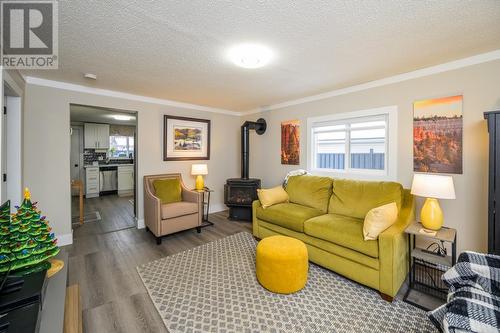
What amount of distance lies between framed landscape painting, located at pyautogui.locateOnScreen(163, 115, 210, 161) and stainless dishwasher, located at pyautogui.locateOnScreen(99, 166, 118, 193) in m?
3.92

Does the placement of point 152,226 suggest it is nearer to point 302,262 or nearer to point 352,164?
point 302,262

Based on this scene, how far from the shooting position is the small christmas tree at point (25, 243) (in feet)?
4.52

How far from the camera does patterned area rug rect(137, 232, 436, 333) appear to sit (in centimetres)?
172

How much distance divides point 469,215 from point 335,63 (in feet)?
7.34

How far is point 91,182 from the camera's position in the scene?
658cm

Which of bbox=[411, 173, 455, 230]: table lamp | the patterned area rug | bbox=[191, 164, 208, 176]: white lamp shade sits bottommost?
the patterned area rug

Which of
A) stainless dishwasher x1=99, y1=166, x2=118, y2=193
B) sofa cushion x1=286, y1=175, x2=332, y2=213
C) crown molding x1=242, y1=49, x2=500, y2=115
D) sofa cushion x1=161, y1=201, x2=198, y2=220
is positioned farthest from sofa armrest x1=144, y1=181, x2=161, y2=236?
stainless dishwasher x1=99, y1=166, x2=118, y2=193

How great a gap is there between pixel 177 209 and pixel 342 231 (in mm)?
2436

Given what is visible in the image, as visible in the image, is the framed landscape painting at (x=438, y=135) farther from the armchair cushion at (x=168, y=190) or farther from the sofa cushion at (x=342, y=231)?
the armchair cushion at (x=168, y=190)

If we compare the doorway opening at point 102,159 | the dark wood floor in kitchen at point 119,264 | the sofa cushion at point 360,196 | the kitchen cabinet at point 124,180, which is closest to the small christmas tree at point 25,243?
the dark wood floor in kitchen at point 119,264

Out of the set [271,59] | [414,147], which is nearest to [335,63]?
[271,59]

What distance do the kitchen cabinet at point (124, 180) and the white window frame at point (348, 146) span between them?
6.00 metres

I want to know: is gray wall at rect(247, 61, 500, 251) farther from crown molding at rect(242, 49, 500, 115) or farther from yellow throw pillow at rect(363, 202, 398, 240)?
yellow throw pillow at rect(363, 202, 398, 240)

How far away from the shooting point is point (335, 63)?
2.49 metres
